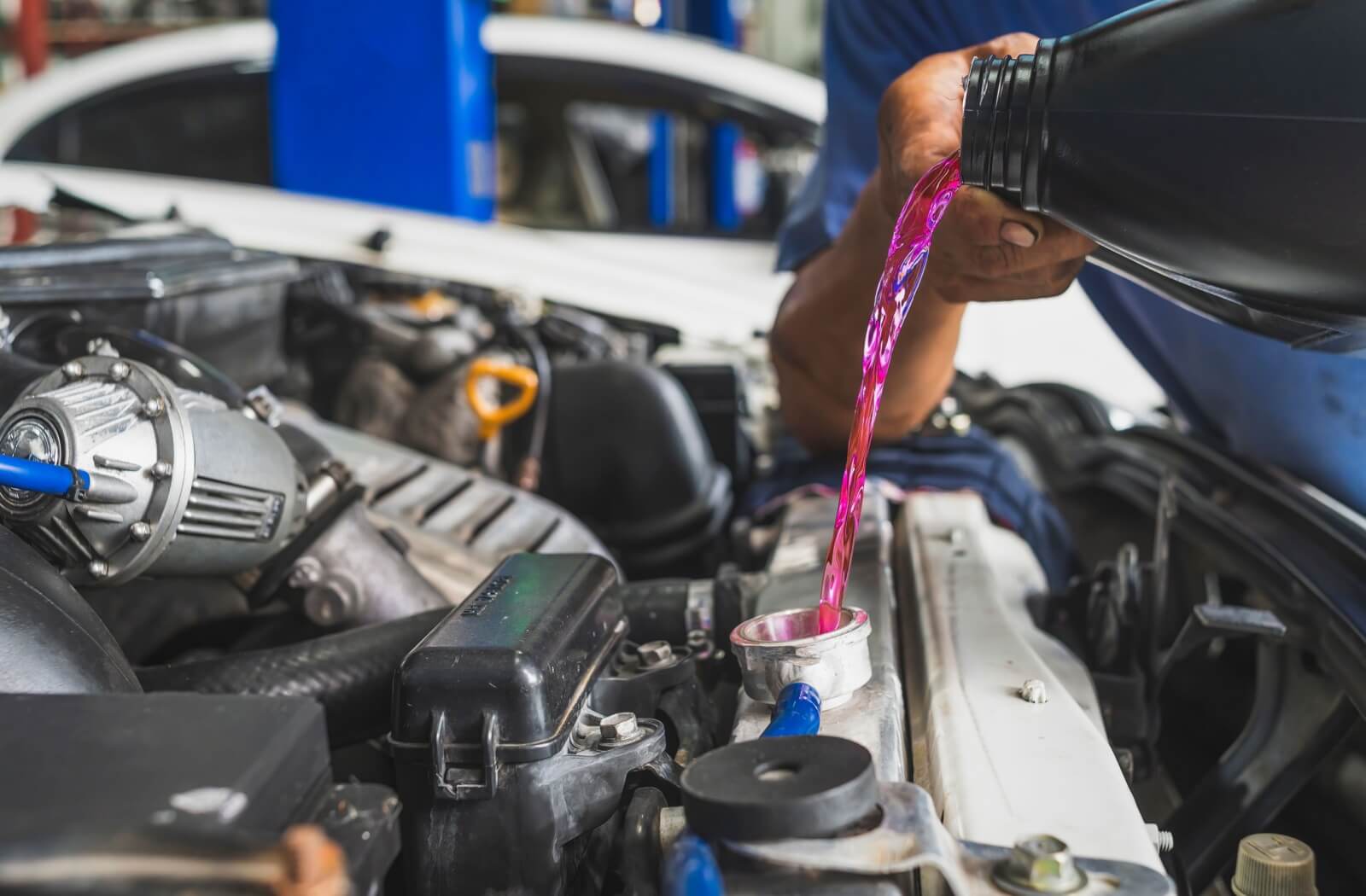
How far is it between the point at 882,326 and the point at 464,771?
1.43 ft

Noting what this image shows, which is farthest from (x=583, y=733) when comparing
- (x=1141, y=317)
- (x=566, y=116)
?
(x=566, y=116)

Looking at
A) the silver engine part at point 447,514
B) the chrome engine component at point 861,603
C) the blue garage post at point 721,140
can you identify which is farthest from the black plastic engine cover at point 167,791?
the blue garage post at point 721,140

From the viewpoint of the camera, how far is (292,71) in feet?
8.79

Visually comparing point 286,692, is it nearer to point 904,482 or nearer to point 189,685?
point 189,685

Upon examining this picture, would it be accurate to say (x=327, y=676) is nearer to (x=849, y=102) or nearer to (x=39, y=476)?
(x=39, y=476)

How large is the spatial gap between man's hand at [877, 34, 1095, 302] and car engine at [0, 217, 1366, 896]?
0.24 m

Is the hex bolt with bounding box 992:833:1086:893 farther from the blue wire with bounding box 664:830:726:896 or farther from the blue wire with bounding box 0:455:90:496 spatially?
the blue wire with bounding box 0:455:90:496

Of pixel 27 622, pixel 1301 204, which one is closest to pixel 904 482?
pixel 1301 204

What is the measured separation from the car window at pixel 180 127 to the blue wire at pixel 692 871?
2.71 m

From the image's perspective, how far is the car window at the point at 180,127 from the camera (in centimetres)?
286

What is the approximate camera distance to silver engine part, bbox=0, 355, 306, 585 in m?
0.69

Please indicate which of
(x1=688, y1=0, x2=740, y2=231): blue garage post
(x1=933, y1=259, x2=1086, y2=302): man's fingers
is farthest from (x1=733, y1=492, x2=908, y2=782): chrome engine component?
(x1=688, y1=0, x2=740, y2=231): blue garage post

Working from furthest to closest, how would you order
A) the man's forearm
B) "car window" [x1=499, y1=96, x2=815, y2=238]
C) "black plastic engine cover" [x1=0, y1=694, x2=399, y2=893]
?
"car window" [x1=499, y1=96, x2=815, y2=238] → the man's forearm → "black plastic engine cover" [x1=0, y1=694, x2=399, y2=893]

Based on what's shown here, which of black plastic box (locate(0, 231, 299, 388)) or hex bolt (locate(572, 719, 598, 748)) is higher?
black plastic box (locate(0, 231, 299, 388))
